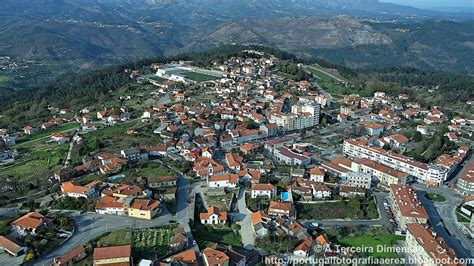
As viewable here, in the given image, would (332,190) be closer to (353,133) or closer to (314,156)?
(314,156)

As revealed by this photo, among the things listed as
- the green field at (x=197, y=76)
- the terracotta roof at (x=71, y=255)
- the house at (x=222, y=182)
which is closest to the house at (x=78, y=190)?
the terracotta roof at (x=71, y=255)

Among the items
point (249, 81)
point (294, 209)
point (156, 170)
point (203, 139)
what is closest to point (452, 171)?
point (294, 209)

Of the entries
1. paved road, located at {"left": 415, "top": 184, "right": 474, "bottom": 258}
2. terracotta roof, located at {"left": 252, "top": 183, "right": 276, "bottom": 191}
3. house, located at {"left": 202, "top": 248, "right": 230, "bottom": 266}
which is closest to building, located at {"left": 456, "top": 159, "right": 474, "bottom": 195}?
paved road, located at {"left": 415, "top": 184, "right": 474, "bottom": 258}

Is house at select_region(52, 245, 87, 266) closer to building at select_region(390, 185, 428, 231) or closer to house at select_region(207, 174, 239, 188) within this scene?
house at select_region(207, 174, 239, 188)

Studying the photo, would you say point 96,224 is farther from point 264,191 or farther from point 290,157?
point 290,157

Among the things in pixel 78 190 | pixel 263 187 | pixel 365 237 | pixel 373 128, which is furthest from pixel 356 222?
pixel 373 128

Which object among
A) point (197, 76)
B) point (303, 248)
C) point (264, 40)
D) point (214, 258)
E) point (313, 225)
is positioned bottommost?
point (264, 40)

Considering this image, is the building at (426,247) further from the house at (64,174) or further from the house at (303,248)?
the house at (64,174)
